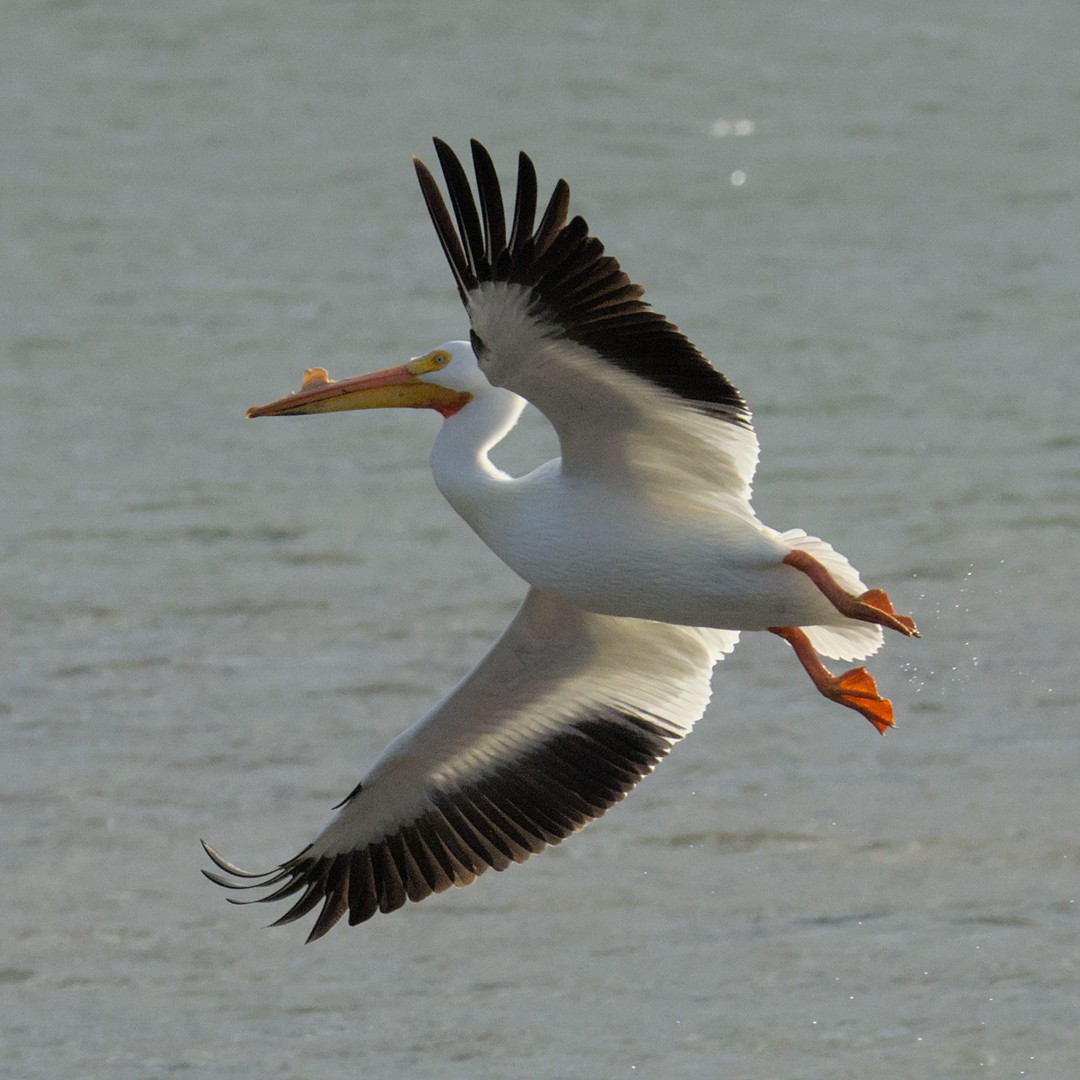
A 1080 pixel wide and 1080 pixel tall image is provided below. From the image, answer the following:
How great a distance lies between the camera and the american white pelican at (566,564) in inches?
233

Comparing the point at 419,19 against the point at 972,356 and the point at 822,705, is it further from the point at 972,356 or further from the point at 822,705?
the point at 822,705

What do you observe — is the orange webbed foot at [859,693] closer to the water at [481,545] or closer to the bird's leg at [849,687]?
the bird's leg at [849,687]

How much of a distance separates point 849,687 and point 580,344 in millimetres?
1438

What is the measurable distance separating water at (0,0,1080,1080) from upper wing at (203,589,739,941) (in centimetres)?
75

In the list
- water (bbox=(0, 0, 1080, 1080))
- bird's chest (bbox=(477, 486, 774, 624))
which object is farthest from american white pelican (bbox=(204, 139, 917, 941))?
water (bbox=(0, 0, 1080, 1080))

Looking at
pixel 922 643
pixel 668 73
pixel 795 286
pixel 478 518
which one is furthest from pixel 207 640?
pixel 668 73

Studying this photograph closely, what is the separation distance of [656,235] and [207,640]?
18.7 feet

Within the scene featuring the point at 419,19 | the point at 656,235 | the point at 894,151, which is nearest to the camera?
the point at 656,235

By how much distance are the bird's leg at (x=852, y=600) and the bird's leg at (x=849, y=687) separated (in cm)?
40

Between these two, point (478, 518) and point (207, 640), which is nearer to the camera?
point (478, 518)

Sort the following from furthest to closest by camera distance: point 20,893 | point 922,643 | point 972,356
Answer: point 972,356 < point 922,643 < point 20,893

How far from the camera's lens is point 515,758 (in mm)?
7430

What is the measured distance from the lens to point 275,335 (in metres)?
14.1

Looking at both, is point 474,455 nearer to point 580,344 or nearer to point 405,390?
point 405,390
